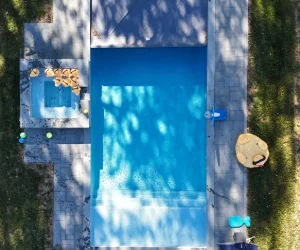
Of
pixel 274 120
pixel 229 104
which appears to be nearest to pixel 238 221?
pixel 274 120

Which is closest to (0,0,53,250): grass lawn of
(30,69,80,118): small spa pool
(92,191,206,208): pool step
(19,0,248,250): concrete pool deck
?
(30,69,80,118): small spa pool

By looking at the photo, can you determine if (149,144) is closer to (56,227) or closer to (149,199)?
(149,199)

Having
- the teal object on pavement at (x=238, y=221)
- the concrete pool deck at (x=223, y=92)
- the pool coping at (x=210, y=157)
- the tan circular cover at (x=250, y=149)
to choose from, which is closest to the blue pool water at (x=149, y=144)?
the pool coping at (x=210, y=157)

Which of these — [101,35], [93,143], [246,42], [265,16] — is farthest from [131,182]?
[265,16]

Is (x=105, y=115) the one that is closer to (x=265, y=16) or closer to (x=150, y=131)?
(x=150, y=131)

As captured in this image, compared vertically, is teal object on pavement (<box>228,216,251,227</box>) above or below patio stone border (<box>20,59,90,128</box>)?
below

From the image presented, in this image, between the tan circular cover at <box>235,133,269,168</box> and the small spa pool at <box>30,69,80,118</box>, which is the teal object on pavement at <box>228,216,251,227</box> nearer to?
the tan circular cover at <box>235,133,269,168</box>
